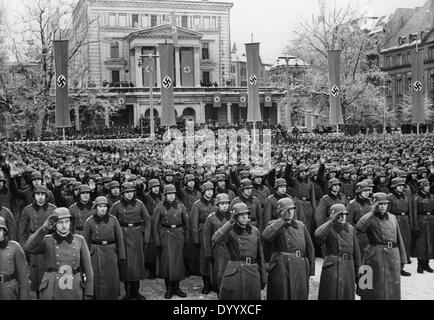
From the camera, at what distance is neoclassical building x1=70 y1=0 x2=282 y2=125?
2232 inches

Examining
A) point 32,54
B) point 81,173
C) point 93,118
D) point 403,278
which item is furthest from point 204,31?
point 403,278

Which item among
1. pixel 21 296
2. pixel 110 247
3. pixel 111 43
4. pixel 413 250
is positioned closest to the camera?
pixel 21 296

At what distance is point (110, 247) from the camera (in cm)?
811

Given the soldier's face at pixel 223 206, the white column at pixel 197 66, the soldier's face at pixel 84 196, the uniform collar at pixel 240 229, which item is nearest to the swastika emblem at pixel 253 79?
the soldier's face at pixel 84 196

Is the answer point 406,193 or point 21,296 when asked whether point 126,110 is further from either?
point 21,296

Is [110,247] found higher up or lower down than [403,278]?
higher up

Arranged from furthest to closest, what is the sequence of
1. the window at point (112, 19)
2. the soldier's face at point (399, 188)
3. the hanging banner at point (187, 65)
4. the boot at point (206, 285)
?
the hanging banner at point (187, 65) < the window at point (112, 19) < the soldier's face at point (399, 188) < the boot at point (206, 285)

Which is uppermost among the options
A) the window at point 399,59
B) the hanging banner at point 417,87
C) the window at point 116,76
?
the window at point 399,59

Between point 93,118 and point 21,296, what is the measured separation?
4650 centimetres

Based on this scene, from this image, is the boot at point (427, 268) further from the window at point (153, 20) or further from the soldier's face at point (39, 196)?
the window at point (153, 20)

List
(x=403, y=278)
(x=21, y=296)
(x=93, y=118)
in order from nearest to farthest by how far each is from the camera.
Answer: (x=21, y=296) < (x=403, y=278) < (x=93, y=118)

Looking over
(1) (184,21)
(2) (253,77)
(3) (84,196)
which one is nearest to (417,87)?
(2) (253,77)

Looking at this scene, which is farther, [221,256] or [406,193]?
[406,193]

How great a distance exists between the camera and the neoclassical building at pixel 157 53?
186ft
